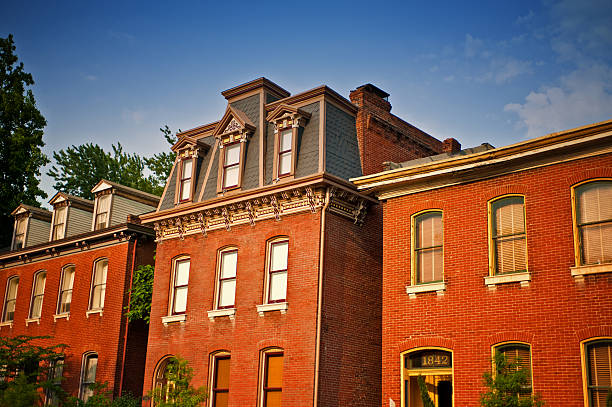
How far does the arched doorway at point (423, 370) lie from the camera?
67.2 ft

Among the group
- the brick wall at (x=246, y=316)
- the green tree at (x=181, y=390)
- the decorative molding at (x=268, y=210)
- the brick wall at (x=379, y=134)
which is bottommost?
the green tree at (x=181, y=390)

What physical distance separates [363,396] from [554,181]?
966 cm

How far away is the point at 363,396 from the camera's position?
2398 cm

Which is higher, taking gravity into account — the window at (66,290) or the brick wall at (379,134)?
the brick wall at (379,134)

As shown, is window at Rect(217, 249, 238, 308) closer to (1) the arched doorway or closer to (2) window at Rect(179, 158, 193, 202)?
(2) window at Rect(179, 158, 193, 202)

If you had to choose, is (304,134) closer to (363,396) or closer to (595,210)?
(363,396)

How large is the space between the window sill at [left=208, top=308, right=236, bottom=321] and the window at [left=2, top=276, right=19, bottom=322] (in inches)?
678

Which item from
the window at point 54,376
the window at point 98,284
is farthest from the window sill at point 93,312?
the window at point 54,376

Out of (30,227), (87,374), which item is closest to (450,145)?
(87,374)

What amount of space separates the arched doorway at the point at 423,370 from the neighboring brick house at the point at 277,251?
9.59 feet

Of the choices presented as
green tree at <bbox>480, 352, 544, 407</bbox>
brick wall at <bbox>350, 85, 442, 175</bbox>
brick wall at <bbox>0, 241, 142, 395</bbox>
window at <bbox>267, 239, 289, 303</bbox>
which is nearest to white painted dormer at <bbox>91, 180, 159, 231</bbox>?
brick wall at <bbox>0, 241, 142, 395</bbox>

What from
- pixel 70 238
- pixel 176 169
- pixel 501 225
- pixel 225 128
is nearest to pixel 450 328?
pixel 501 225

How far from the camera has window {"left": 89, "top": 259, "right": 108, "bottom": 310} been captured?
109ft

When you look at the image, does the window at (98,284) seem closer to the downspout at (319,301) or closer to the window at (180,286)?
the window at (180,286)
